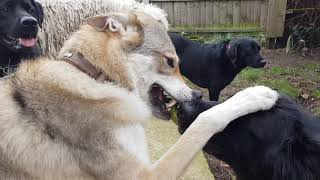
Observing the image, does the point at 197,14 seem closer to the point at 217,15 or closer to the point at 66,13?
the point at 217,15

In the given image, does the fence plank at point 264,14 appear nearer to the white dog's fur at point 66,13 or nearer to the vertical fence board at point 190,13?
the vertical fence board at point 190,13

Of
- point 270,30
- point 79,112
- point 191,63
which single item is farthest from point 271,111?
point 270,30

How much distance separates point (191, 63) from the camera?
667cm

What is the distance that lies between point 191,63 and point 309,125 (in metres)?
4.22

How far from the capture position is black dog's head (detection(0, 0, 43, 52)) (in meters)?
3.99

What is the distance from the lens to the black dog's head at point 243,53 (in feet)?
20.6

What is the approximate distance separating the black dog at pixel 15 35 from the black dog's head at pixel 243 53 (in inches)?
116

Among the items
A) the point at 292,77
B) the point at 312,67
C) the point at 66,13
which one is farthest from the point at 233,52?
the point at 66,13

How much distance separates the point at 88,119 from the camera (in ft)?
7.88

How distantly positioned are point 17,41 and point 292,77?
4462mm

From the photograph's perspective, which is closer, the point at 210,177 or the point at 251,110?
the point at 251,110

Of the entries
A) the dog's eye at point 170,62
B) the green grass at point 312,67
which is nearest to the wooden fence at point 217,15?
the green grass at point 312,67

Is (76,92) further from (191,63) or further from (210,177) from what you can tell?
(191,63)

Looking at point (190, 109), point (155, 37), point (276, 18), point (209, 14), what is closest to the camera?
point (155, 37)
